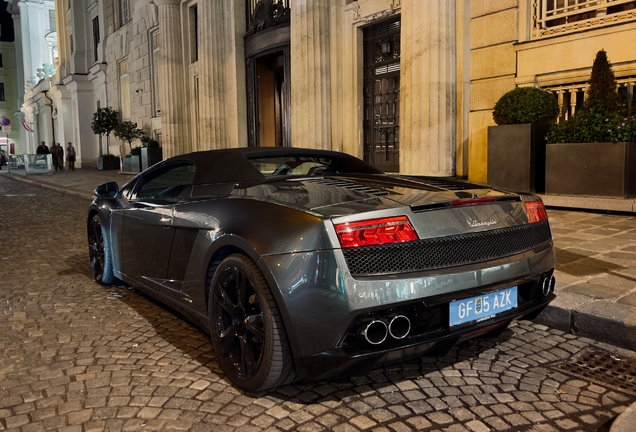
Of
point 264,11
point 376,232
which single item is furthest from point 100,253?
point 264,11

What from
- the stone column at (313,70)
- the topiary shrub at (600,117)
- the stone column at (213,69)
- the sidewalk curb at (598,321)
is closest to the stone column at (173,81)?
the stone column at (213,69)

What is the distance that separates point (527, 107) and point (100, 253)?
19.9 ft

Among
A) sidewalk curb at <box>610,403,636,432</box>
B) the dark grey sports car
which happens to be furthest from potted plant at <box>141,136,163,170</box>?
sidewalk curb at <box>610,403,636,432</box>

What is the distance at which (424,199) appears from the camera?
263cm

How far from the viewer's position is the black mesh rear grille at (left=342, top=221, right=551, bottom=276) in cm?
234

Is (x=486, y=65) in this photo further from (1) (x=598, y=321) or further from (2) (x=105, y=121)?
(2) (x=105, y=121)

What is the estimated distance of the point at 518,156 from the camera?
806cm

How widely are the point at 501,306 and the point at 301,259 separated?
104 cm

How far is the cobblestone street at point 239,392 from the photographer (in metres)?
2.37

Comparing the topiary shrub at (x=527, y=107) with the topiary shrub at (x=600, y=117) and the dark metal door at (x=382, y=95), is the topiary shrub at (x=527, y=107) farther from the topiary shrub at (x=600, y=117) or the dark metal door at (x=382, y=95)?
the dark metal door at (x=382, y=95)

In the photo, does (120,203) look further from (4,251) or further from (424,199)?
(4,251)

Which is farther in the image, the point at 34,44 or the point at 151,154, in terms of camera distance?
the point at 34,44

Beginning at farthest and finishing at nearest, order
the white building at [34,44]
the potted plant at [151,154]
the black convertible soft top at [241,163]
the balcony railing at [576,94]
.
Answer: the white building at [34,44], the potted plant at [151,154], the balcony railing at [576,94], the black convertible soft top at [241,163]

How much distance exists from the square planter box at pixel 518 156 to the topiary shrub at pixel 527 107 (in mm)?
142
